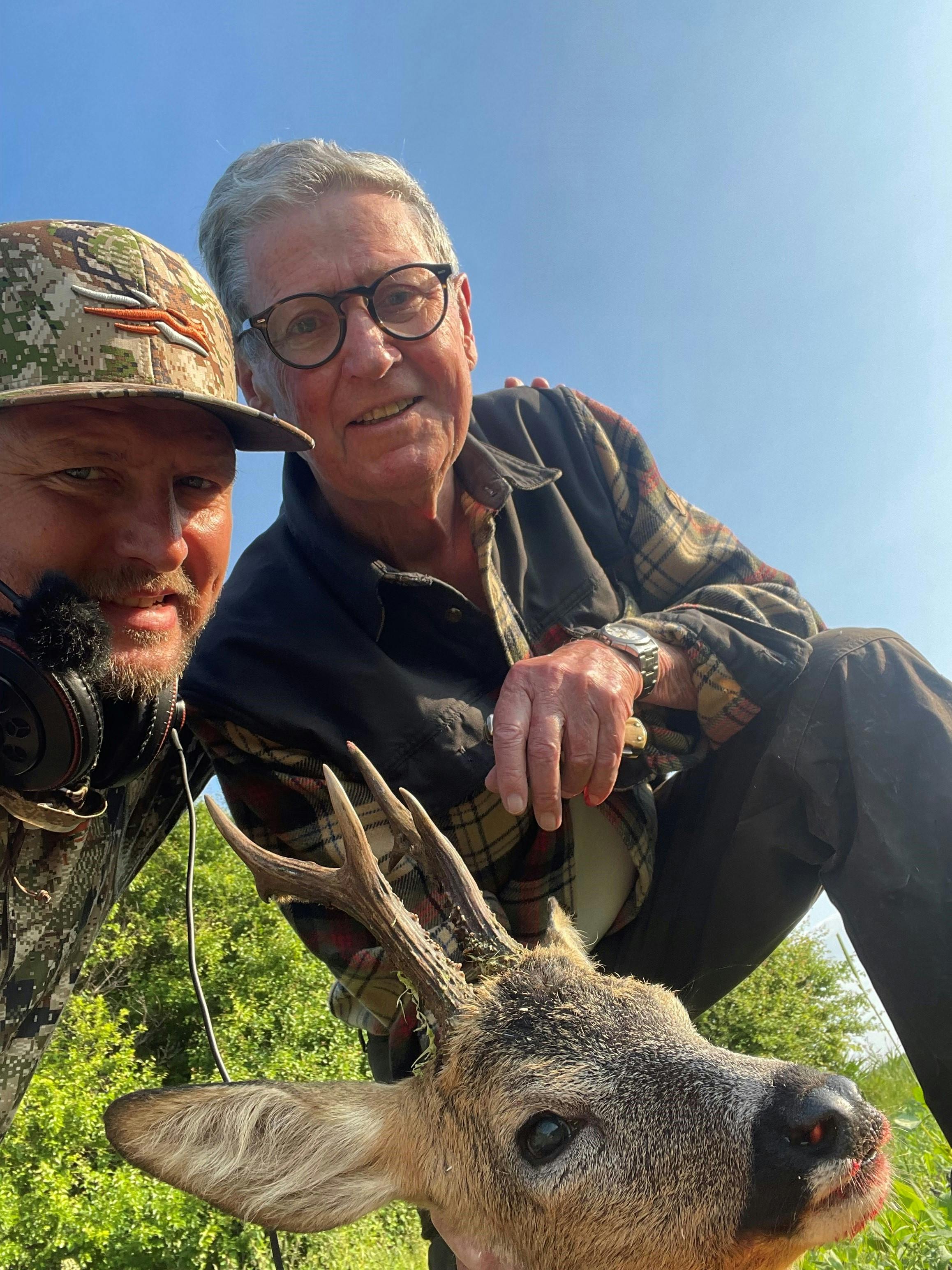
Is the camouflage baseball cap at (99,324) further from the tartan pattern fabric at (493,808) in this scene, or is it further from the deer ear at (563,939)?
the deer ear at (563,939)

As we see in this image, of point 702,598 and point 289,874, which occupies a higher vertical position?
point 702,598

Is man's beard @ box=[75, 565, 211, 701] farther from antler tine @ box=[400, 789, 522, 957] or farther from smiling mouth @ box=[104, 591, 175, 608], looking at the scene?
antler tine @ box=[400, 789, 522, 957]

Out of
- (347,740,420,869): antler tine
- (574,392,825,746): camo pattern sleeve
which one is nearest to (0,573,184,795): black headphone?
(347,740,420,869): antler tine

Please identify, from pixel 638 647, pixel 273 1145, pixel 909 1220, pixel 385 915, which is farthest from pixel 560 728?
pixel 909 1220

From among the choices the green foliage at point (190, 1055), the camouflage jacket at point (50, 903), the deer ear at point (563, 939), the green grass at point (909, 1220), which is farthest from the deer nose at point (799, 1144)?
the camouflage jacket at point (50, 903)

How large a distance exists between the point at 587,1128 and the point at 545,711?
94 centimetres

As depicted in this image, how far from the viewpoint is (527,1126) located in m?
1.89

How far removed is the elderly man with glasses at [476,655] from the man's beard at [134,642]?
8.2 inches

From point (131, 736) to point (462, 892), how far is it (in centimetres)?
110

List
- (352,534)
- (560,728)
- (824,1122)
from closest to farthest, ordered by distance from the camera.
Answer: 1. (824,1122)
2. (560,728)
3. (352,534)

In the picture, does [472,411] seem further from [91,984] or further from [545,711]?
[91,984]

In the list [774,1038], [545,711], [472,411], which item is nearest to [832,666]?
[545,711]

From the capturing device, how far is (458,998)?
80.4 inches

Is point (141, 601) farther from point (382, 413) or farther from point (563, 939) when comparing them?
point (563, 939)
